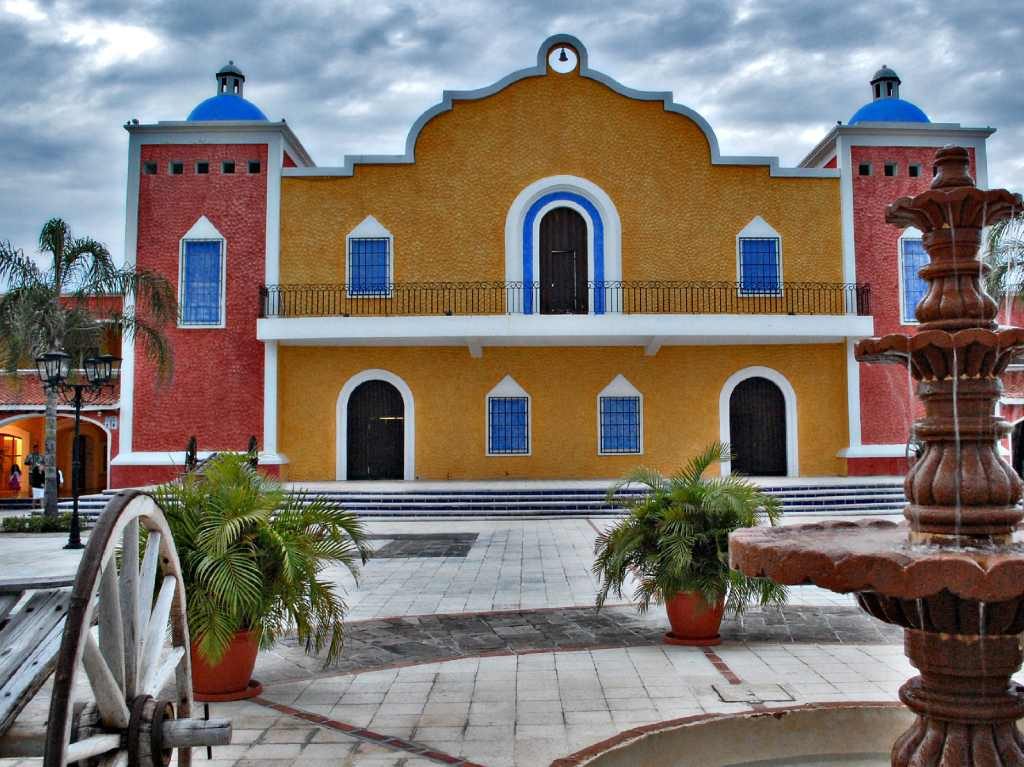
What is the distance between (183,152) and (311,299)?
4244mm

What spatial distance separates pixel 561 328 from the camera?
1845 cm

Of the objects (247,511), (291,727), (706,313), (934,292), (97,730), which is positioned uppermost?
(706,313)

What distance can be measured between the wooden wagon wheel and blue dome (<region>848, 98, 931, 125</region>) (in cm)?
2133

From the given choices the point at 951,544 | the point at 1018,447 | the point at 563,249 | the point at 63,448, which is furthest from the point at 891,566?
the point at 63,448

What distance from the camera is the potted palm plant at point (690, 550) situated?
6.29 m

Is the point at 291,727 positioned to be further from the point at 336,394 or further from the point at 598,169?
the point at 598,169

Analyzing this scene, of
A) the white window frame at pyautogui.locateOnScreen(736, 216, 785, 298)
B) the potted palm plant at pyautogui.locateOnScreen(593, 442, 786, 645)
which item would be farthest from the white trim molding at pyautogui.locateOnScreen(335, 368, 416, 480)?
the potted palm plant at pyautogui.locateOnScreen(593, 442, 786, 645)

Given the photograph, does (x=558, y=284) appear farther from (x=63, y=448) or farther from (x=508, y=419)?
(x=63, y=448)

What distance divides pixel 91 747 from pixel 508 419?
57.5ft

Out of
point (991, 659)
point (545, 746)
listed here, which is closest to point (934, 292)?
point (991, 659)

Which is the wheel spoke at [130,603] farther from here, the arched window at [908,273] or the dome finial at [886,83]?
the dome finial at [886,83]

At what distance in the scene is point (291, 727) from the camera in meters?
4.91

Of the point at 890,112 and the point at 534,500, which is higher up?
the point at 890,112

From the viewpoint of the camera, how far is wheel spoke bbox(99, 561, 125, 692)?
9.06 feet
